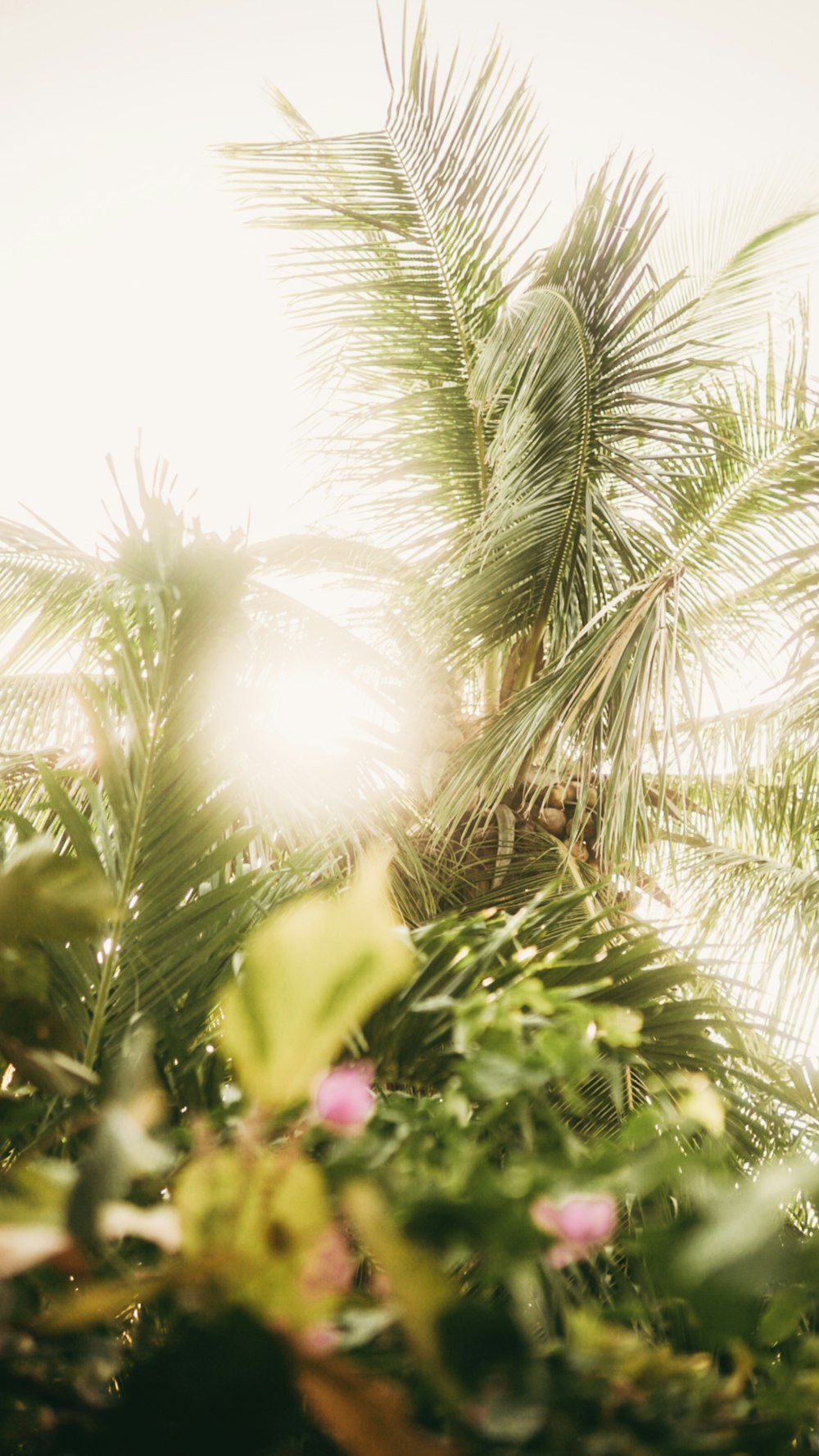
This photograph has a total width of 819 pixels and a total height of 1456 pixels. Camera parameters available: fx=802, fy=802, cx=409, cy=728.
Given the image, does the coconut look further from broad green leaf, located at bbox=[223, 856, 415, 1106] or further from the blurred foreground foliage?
broad green leaf, located at bbox=[223, 856, 415, 1106]

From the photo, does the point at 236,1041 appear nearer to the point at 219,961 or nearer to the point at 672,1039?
the point at 219,961

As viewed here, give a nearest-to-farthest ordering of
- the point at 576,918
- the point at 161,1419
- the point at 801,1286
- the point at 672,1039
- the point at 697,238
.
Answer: the point at 161,1419
the point at 801,1286
the point at 672,1039
the point at 576,918
the point at 697,238

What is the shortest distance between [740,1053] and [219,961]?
2.20 ft

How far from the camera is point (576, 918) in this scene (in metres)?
1.71

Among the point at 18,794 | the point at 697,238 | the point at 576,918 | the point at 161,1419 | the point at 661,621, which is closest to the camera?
the point at 161,1419

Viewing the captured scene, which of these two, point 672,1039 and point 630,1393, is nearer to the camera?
point 630,1393

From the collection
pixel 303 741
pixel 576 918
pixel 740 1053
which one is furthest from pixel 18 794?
pixel 740 1053

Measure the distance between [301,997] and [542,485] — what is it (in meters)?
1.87

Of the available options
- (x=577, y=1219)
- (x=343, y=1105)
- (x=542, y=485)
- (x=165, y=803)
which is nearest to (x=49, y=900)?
(x=343, y=1105)

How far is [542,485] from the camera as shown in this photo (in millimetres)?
1974

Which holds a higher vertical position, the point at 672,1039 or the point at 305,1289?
the point at 305,1289

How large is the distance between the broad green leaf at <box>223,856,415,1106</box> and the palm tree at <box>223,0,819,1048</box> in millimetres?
1252

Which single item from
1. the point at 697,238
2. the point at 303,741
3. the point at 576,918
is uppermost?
the point at 697,238

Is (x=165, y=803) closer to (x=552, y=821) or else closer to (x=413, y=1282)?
(x=413, y=1282)
